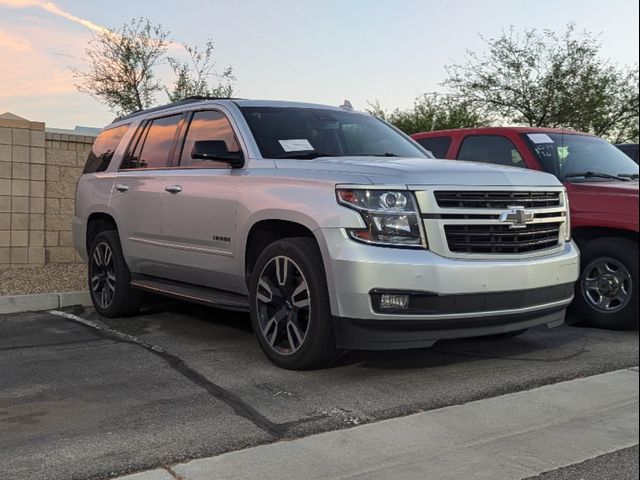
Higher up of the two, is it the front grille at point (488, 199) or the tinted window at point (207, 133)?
the tinted window at point (207, 133)

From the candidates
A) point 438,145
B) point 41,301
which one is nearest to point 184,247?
point 41,301

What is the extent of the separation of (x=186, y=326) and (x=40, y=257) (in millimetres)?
4120

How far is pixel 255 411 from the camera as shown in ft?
12.6

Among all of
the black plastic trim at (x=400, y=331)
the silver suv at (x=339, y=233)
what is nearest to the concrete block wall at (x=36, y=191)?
the silver suv at (x=339, y=233)

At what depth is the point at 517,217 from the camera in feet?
14.3

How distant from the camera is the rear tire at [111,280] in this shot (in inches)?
255

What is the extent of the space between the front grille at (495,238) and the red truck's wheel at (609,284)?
1.18 m

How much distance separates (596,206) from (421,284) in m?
2.28

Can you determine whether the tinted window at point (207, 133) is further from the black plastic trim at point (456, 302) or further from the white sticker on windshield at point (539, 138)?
the white sticker on windshield at point (539, 138)

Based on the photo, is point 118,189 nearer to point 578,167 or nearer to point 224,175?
point 224,175

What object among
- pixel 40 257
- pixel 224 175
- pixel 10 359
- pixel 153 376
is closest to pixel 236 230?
pixel 224 175

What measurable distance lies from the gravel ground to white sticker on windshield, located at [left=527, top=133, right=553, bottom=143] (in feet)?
16.9

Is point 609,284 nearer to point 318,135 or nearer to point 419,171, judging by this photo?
point 419,171

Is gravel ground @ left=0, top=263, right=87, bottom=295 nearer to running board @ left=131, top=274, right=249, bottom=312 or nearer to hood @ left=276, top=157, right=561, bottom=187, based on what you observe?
running board @ left=131, top=274, right=249, bottom=312
